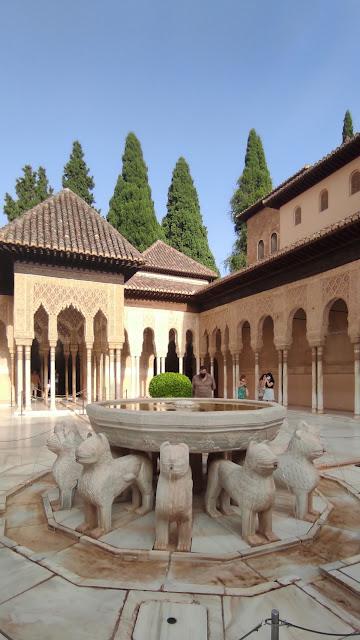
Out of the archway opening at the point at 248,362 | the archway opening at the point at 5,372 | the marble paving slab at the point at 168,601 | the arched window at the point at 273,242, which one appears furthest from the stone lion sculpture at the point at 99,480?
the arched window at the point at 273,242

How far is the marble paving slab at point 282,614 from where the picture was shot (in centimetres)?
217

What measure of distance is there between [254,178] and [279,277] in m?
15.8

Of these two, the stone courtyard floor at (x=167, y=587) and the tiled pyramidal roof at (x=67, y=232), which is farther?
the tiled pyramidal roof at (x=67, y=232)

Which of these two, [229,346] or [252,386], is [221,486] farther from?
[252,386]

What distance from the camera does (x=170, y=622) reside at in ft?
7.36

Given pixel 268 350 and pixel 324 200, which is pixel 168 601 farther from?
pixel 268 350

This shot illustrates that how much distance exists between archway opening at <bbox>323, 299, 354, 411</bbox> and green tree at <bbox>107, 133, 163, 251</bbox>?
16.3 m

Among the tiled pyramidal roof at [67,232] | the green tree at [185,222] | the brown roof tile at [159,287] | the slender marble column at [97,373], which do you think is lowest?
the slender marble column at [97,373]

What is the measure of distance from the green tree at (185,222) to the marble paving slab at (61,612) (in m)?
29.8

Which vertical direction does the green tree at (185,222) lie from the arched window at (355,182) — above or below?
above

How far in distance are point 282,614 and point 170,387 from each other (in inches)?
325

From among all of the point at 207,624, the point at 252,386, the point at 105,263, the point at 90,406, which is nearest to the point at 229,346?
the point at 252,386

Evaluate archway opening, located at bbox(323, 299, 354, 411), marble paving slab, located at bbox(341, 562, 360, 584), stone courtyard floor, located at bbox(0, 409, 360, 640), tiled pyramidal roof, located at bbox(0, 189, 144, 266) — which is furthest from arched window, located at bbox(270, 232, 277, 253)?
marble paving slab, located at bbox(341, 562, 360, 584)

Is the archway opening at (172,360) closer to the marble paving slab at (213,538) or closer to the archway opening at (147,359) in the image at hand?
the archway opening at (147,359)
